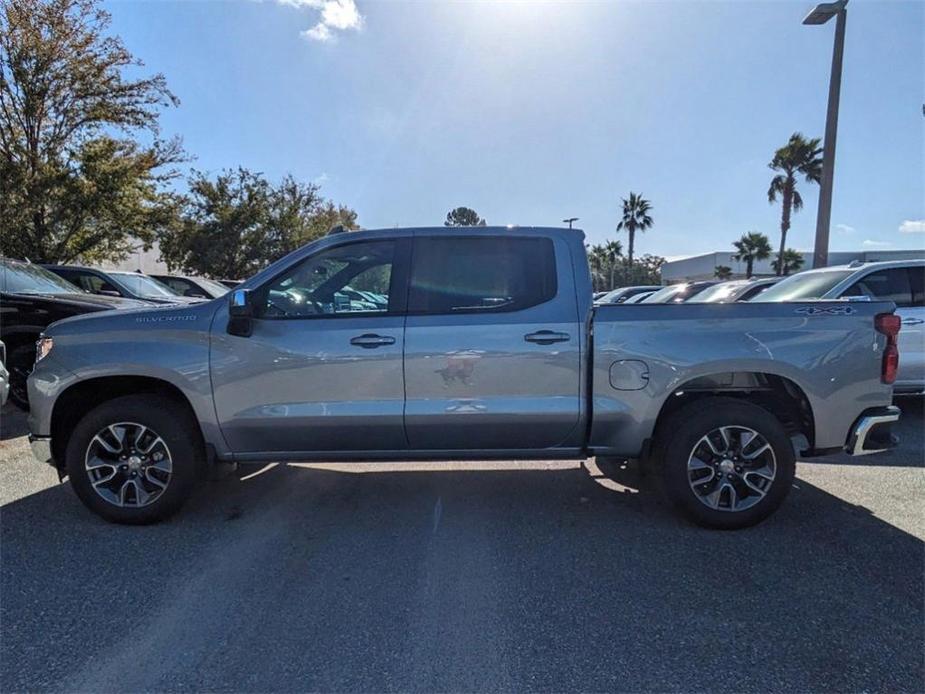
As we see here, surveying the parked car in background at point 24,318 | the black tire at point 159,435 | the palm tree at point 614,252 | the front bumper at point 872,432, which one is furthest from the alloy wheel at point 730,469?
the palm tree at point 614,252

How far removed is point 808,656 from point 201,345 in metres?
3.76

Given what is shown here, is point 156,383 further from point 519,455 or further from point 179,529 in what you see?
point 519,455

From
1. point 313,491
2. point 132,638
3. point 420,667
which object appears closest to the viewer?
point 420,667

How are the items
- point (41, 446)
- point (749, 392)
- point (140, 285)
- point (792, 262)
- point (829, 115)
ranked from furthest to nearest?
point (792, 262) → point (829, 115) → point (140, 285) → point (749, 392) → point (41, 446)

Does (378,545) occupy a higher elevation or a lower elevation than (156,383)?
lower

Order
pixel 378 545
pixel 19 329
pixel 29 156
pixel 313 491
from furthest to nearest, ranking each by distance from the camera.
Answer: pixel 29 156
pixel 19 329
pixel 313 491
pixel 378 545

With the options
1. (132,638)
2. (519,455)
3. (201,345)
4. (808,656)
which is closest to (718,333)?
(519,455)

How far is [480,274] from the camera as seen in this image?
3898mm

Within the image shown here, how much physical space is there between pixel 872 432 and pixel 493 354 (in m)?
2.58

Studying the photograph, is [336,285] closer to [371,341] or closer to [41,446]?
[371,341]

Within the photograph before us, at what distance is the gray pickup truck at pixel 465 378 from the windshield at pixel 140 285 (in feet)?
23.5

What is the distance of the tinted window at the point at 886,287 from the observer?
6.74 meters

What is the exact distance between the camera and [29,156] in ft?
48.7

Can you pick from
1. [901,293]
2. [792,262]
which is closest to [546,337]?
[901,293]
